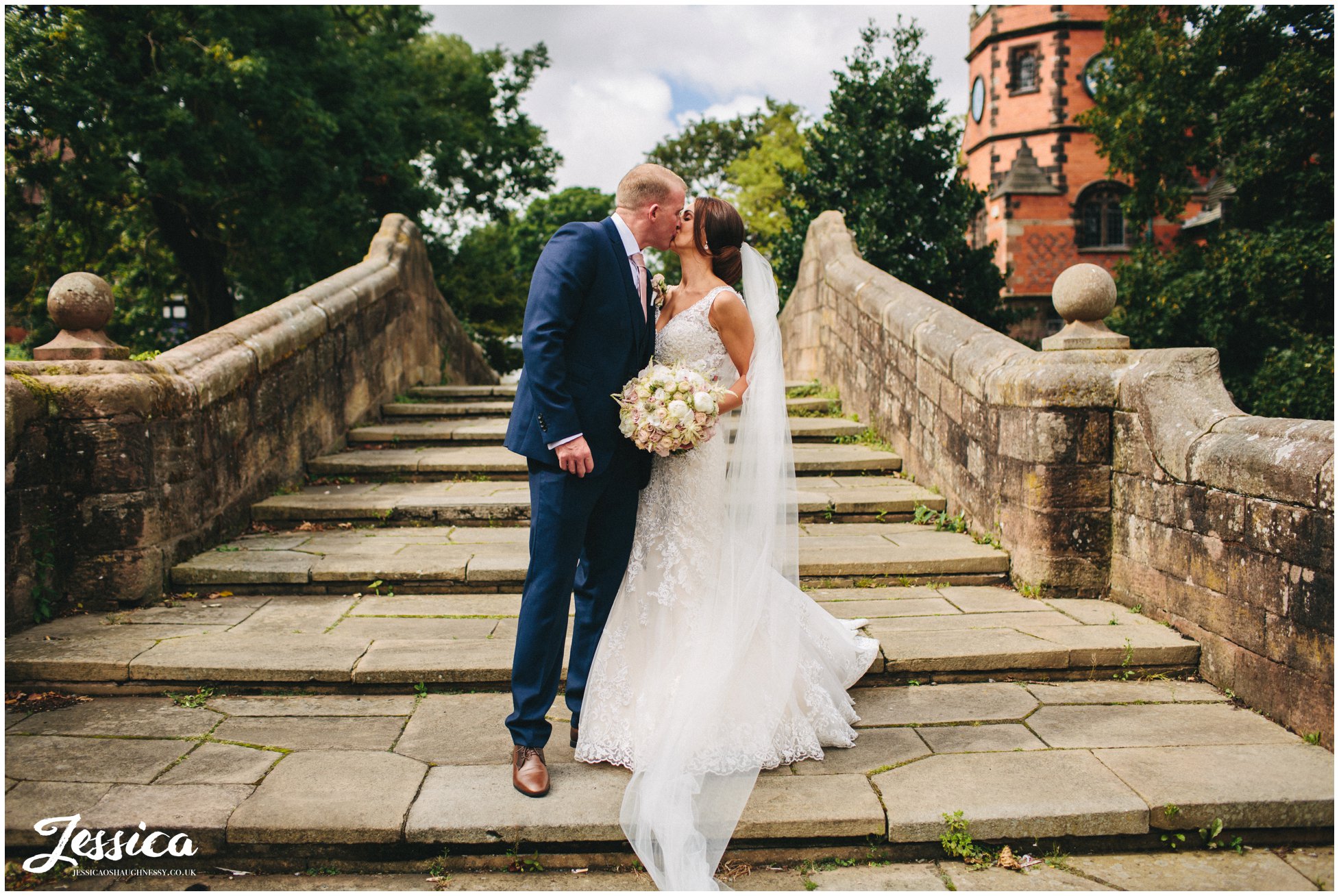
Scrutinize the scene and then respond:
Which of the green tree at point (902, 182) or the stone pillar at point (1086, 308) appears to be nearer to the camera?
the stone pillar at point (1086, 308)

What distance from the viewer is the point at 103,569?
13.7 ft

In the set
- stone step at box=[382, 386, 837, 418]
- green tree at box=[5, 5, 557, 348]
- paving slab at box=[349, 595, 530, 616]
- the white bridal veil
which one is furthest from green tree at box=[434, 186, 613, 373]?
the white bridal veil

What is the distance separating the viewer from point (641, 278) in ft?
10.3

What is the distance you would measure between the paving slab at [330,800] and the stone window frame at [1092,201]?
27.8 metres

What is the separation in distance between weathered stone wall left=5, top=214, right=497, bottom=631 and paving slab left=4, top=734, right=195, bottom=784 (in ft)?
3.55

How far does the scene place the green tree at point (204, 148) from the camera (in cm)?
1123

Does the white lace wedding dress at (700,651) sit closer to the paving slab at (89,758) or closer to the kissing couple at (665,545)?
the kissing couple at (665,545)

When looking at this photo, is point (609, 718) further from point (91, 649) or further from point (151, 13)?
point (151, 13)

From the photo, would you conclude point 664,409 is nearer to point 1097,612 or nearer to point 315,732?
point 315,732

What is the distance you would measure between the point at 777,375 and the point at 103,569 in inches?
138

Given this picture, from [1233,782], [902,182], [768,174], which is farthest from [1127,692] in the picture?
[768,174]

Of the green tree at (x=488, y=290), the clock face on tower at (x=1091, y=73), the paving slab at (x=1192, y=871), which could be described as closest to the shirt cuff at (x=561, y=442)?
the paving slab at (x=1192, y=871)

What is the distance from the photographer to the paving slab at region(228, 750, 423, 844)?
2.57 meters

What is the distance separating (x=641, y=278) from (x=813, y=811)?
1957 millimetres
